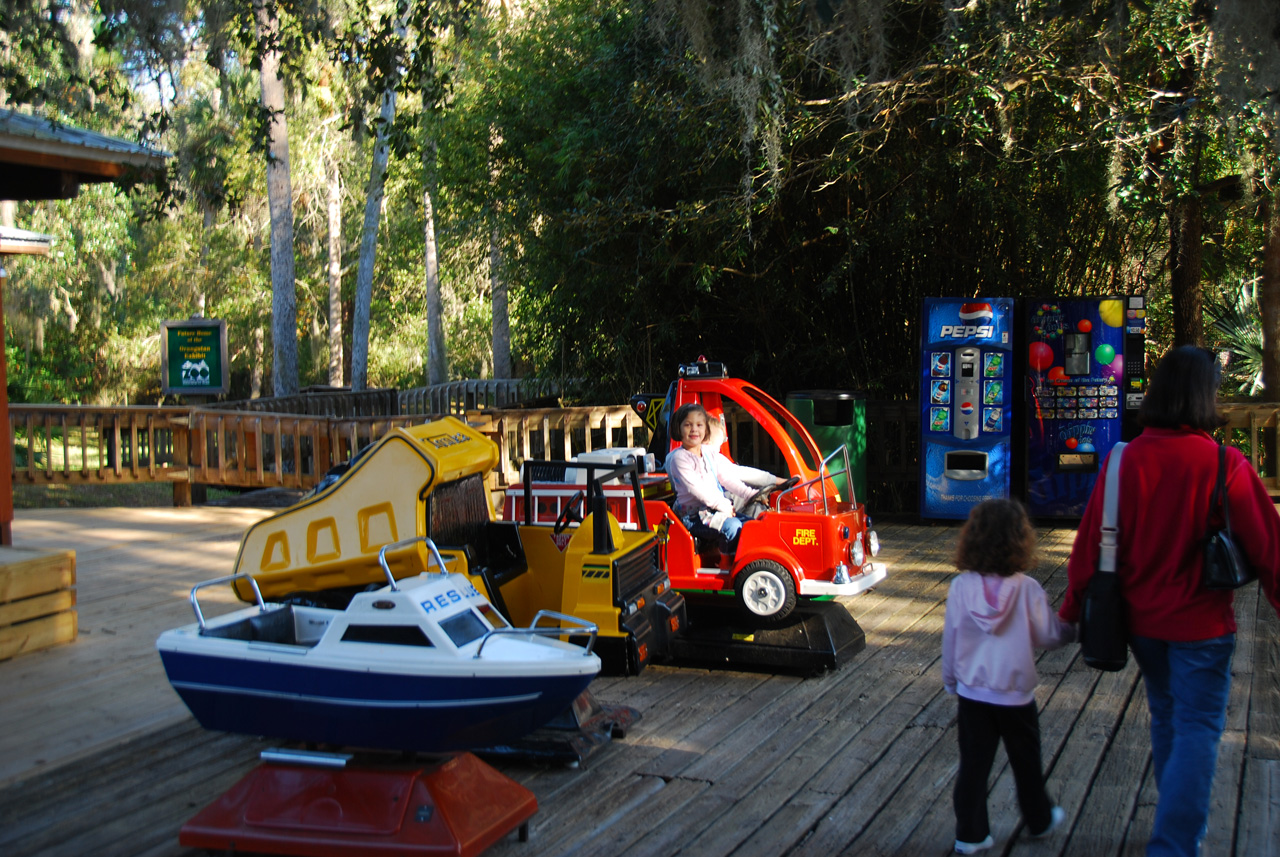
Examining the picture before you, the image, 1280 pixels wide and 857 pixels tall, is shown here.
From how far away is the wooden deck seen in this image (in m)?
3.32

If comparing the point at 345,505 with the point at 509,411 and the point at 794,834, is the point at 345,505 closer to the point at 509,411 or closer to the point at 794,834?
the point at 794,834

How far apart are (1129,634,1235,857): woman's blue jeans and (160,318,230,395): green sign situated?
1170cm

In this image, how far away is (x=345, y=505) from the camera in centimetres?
404

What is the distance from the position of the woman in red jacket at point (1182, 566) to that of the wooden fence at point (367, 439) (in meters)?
5.84

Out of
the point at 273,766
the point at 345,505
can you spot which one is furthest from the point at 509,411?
the point at 273,766

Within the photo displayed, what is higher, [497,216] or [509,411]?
[497,216]

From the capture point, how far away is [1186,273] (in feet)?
30.6

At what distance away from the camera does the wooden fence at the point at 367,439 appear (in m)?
9.16

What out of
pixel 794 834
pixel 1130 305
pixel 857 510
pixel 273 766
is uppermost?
pixel 1130 305

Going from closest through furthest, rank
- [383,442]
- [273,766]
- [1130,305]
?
[273,766], [383,442], [1130,305]

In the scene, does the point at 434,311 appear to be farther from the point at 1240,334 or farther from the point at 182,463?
the point at 1240,334

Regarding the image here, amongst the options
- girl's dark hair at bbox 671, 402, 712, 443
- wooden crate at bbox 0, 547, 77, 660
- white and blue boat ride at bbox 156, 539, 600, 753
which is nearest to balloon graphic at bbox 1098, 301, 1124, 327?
girl's dark hair at bbox 671, 402, 712, 443

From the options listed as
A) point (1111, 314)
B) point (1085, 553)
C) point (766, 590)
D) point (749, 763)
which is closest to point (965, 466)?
point (1111, 314)

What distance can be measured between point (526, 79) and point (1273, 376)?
338 inches
